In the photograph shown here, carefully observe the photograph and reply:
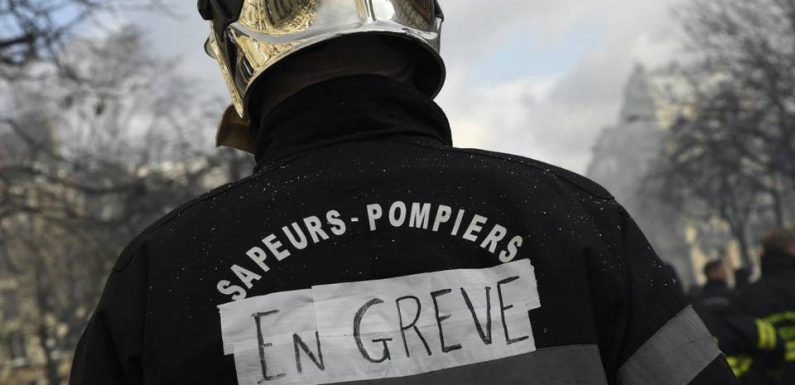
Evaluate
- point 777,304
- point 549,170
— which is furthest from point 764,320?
point 549,170

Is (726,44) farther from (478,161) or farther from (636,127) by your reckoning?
(636,127)

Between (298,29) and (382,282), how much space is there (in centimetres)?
57

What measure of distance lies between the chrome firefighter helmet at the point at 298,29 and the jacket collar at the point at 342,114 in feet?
0.39

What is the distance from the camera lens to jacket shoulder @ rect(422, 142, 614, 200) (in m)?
1.96

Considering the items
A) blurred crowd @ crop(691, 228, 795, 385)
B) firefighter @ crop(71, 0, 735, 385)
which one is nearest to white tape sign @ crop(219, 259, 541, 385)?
firefighter @ crop(71, 0, 735, 385)

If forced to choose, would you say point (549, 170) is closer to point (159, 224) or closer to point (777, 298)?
point (159, 224)

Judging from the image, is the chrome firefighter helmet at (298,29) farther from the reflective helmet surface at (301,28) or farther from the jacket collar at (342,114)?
the jacket collar at (342,114)

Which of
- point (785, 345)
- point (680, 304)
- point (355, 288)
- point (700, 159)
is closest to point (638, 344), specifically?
point (680, 304)

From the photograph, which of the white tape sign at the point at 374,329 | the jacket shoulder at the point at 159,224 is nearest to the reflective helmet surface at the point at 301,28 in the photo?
the jacket shoulder at the point at 159,224

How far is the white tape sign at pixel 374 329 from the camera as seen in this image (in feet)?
5.74

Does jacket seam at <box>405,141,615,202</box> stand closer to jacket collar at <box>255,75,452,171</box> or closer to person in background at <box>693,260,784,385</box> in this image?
jacket collar at <box>255,75,452,171</box>

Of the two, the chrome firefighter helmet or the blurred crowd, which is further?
the blurred crowd

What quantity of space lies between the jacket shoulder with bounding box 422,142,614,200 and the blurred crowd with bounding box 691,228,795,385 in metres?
4.07

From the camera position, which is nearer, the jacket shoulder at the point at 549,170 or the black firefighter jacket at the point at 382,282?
the black firefighter jacket at the point at 382,282
